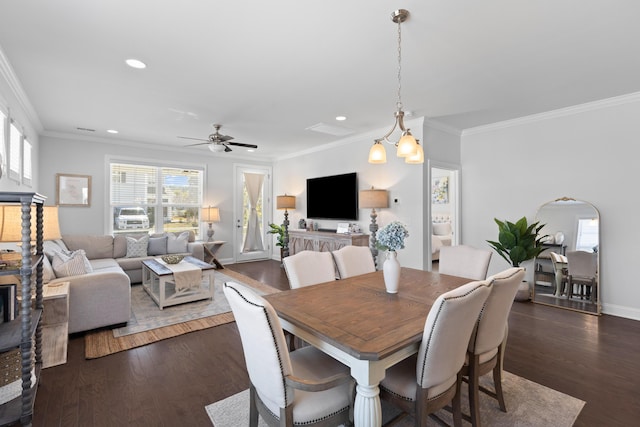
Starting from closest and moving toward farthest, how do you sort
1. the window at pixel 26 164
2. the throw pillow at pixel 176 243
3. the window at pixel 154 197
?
the window at pixel 26 164 → the throw pillow at pixel 176 243 → the window at pixel 154 197

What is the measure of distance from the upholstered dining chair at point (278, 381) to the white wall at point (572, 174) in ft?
13.5

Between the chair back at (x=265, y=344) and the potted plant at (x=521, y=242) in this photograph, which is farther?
the potted plant at (x=521, y=242)

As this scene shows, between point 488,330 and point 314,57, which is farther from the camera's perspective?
point 314,57

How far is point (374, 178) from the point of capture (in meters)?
5.25

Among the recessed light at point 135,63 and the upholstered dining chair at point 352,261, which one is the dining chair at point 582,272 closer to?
the upholstered dining chair at point 352,261

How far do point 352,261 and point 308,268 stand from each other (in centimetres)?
55

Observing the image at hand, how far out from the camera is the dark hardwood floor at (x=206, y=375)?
1.94 m

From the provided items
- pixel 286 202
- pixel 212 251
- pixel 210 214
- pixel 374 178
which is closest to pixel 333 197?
pixel 374 178

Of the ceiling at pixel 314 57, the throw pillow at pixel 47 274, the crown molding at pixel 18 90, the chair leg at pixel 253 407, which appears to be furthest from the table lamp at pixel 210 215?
the chair leg at pixel 253 407

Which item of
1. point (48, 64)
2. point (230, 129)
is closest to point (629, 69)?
point (230, 129)

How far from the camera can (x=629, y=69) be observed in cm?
291

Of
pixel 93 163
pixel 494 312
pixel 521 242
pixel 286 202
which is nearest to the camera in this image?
pixel 494 312

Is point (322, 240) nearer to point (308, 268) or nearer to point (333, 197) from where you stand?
point (333, 197)

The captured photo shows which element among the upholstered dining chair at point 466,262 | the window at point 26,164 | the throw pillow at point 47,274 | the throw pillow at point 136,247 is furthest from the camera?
the throw pillow at point 136,247
